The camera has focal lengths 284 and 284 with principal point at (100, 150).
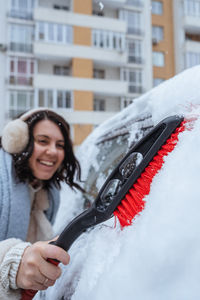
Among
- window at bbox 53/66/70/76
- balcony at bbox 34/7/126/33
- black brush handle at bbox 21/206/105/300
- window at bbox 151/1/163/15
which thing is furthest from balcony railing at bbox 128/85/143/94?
black brush handle at bbox 21/206/105/300

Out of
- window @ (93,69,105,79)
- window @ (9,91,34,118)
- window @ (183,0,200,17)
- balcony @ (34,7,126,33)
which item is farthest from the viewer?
window @ (93,69,105,79)

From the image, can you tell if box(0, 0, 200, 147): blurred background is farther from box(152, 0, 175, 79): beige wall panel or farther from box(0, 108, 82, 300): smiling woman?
box(0, 108, 82, 300): smiling woman

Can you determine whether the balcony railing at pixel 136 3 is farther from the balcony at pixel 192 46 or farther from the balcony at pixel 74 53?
the balcony at pixel 192 46

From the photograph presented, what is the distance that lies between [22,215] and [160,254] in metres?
0.97

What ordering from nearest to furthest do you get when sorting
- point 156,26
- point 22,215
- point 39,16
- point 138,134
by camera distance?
point 138,134 → point 22,215 → point 156,26 → point 39,16

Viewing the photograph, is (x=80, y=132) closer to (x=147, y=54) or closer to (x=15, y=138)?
(x=147, y=54)

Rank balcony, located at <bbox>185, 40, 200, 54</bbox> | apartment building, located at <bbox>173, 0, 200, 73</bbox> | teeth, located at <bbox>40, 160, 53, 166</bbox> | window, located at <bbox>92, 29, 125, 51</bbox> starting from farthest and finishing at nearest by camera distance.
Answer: window, located at <bbox>92, 29, 125, 51</bbox> → balcony, located at <bbox>185, 40, 200, 54</bbox> → apartment building, located at <bbox>173, 0, 200, 73</bbox> → teeth, located at <bbox>40, 160, 53, 166</bbox>

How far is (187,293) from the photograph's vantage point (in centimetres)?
48

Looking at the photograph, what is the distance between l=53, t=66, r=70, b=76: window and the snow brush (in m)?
15.0

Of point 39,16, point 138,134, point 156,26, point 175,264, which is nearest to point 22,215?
point 138,134

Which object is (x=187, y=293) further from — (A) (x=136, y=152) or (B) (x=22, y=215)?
(B) (x=22, y=215)

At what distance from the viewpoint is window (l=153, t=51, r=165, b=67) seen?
14.1 metres

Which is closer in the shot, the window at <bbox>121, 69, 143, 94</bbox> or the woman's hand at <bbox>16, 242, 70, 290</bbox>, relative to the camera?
the woman's hand at <bbox>16, 242, 70, 290</bbox>

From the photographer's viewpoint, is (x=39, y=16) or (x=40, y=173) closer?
(x=40, y=173)
